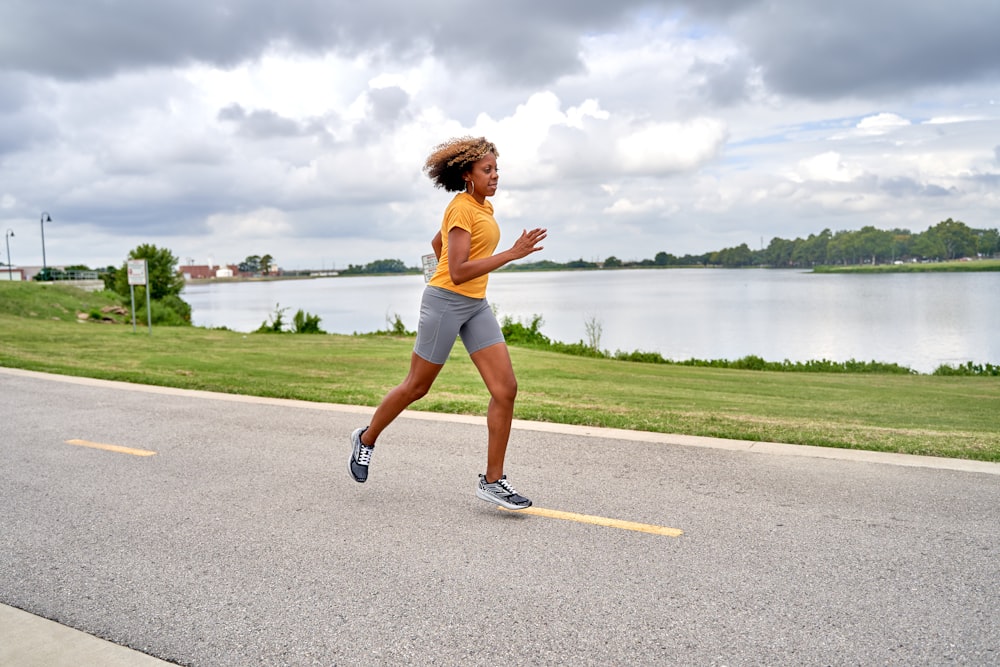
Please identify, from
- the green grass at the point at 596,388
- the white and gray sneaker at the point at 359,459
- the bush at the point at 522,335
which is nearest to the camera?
the white and gray sneaker at the point at 359,459

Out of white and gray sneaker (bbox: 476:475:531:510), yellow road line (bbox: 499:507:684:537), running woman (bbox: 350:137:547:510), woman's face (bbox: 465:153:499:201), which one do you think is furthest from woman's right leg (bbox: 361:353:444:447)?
woman's face (bbox: 465:153:499:201)

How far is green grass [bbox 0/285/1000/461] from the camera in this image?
8.27 metres

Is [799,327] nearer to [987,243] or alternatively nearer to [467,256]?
[467,256]

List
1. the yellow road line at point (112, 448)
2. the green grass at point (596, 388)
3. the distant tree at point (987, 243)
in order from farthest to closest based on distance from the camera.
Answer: the distant tree at point (987, 243)
the green grass at point (596, 388)
the yellow road line at point (112, 448)

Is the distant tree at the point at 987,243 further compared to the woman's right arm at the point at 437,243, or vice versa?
the distant tree at the point at 987,243

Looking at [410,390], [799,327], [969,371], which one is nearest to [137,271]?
[410,390]

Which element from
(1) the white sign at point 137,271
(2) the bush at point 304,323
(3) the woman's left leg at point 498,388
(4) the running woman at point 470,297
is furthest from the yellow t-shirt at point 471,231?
(2) the bush at point 304,323

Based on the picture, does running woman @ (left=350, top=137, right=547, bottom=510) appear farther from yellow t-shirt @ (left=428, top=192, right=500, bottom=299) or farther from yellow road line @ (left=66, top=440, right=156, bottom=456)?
yellow road line @ (left=66, top=440, right=156, bottom=456)

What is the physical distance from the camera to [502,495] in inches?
202

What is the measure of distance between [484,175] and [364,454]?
79.8 inches

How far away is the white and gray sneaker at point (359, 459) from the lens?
5547 millimetres

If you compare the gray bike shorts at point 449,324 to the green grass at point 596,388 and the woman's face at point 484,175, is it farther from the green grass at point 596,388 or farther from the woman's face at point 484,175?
the green grass at point 596,388

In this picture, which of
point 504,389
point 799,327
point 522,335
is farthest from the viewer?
point 799,327

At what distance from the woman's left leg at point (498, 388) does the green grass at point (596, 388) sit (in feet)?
10.4
